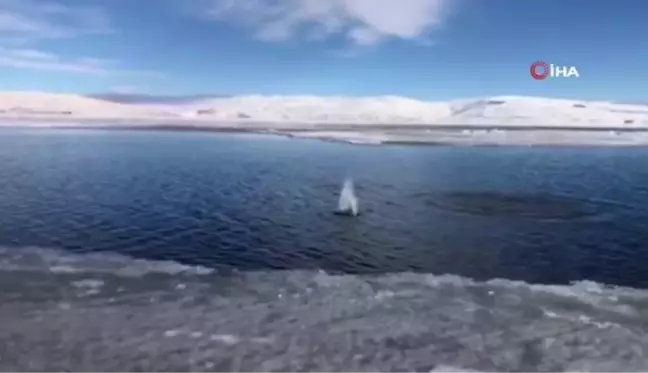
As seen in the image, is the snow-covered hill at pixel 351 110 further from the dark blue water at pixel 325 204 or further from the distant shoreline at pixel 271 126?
the dark blue water at pixel 325 204

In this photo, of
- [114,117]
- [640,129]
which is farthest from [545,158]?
[114,117]

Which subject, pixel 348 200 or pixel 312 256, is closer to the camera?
pixel 312 256

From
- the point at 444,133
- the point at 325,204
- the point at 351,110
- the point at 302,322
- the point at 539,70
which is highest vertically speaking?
the point at 539,70

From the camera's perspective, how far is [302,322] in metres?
1.70

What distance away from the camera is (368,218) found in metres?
2.79

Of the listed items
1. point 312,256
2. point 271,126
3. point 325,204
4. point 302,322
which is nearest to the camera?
point 302,322

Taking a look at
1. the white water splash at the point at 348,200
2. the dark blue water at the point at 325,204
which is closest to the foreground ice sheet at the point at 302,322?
the dark blue water at the point at 325,204

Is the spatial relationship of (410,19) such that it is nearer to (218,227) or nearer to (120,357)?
(218,227)

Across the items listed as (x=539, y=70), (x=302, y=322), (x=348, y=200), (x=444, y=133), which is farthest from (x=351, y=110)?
(x=302, y=322)

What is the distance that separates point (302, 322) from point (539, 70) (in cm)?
197

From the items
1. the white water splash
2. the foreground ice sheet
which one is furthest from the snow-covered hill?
the foreground ice sheet

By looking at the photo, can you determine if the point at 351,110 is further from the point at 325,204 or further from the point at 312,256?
the point at 312,256

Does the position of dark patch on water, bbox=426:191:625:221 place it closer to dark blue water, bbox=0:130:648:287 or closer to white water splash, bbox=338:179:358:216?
dark blue water, bbox=0:130:648:287

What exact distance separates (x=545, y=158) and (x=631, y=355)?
2.05 m
